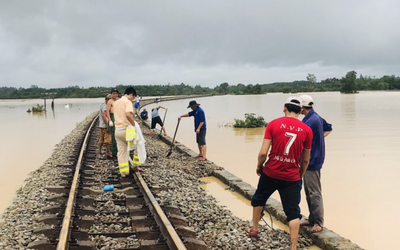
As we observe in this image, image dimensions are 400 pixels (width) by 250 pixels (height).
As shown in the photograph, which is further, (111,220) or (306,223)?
(111,220)

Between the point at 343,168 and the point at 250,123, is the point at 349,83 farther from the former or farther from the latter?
the point at 343,168

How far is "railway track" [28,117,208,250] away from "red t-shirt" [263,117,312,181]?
1202 mm

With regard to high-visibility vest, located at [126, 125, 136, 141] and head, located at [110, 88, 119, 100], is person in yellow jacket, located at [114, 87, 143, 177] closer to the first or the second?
high-visibility vest, located at [126, 125, 136, 141]

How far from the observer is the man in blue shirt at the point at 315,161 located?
14.5 ft

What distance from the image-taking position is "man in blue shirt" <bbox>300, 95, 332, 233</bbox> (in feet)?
14.5

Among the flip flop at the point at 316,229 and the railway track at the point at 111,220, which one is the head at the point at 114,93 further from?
the flip flop at the point at 316,229

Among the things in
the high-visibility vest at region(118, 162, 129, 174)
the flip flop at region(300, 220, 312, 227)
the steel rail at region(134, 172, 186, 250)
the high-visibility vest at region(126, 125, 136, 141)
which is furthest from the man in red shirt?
the high-visibility vest at region(118, 162, 129, 174)

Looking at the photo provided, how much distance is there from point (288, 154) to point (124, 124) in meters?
4.25

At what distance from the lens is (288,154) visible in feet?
12.5

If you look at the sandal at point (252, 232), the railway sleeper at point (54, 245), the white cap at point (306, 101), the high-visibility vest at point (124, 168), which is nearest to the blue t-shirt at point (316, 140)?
the white cap at point (306, 101)

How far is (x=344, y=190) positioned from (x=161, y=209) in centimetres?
441

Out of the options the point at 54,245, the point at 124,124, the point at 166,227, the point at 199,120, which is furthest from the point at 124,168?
the point at 54,245

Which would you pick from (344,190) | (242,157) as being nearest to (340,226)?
(344,190)

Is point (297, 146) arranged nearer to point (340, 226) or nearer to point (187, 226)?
point (187, 226)
